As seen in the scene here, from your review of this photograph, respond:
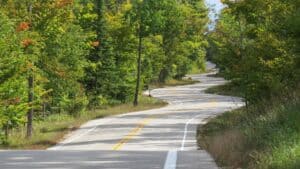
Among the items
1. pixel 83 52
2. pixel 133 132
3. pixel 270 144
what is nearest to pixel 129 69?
pixel 83 52

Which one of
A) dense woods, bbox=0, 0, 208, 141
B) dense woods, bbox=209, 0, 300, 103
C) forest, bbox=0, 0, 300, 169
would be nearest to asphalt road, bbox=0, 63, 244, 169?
forest, bbox=0, 0, 300, 169

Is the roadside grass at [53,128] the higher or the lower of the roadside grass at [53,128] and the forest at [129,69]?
the lower

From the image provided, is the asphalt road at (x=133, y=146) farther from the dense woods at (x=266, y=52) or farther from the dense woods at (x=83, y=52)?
the dense woods at (x=266, y=52)

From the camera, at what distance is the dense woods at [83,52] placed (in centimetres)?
3008

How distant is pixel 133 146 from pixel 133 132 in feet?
26.1

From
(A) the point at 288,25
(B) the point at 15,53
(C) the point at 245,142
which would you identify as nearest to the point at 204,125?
(B) the point at 15,53

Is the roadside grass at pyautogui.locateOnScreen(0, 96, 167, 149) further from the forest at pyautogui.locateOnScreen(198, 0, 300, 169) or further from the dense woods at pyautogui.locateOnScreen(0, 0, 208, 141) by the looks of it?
the forest at pyautogui.locateOnScreen(198, 0, 300, 169)

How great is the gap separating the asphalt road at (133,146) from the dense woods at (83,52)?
12.0 ft

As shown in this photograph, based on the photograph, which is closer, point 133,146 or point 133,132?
point 133,146

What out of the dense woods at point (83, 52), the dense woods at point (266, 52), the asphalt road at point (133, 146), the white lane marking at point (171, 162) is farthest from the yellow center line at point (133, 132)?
the white lane marking at point (171, 162)

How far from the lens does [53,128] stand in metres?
38.4

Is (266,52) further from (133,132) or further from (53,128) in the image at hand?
(53,128)

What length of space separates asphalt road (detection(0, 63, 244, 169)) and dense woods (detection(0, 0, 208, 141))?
12.0 ft

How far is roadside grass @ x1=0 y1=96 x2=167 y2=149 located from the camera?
30.8m
